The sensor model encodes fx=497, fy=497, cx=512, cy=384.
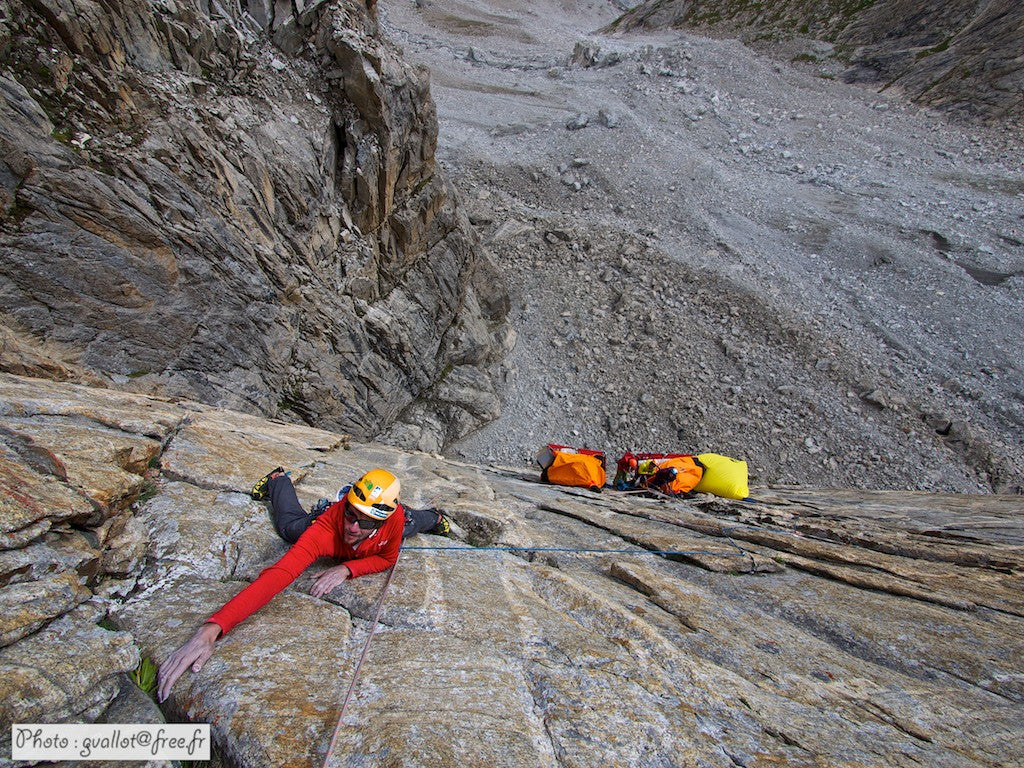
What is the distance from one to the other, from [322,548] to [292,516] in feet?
3.66

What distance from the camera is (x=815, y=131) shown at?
3997 cm

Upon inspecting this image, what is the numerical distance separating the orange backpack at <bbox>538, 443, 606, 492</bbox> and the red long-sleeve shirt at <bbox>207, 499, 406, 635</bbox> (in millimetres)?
8735

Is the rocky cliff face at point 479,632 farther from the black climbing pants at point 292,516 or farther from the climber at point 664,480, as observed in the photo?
the climber at point 664,480

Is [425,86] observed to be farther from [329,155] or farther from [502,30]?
[502,30]

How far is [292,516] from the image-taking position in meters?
5.78

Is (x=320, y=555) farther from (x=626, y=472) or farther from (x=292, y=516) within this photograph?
(x=626, y=472)

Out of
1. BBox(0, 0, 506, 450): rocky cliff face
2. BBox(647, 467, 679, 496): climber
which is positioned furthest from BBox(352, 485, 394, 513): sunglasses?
BBox(647, 467, 679, 496): climber

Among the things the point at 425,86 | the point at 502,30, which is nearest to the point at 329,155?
the point at 425,86

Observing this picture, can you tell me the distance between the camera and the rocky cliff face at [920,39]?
3778cm

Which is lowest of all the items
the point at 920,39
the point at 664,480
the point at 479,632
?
the point at 664,480

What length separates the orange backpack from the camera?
45.2 feet

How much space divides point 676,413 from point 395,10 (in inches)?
2447

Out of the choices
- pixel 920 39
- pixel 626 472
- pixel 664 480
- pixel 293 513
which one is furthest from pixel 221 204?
pixel 920 39
